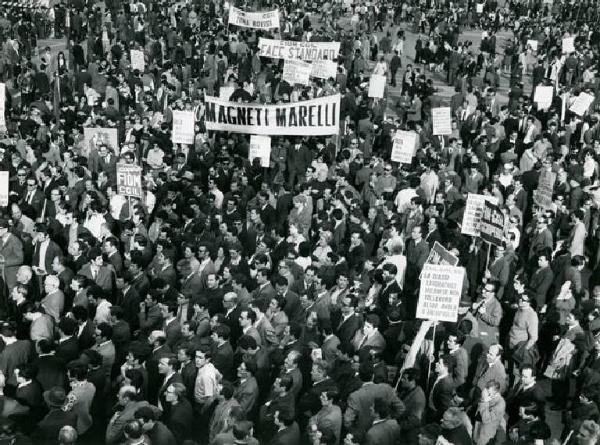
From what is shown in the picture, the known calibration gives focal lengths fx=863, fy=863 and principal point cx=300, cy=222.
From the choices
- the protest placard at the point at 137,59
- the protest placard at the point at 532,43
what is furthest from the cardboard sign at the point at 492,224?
the protest placard at the point at 532,43

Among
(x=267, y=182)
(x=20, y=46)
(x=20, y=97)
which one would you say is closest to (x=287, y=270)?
(x=267, y=182)

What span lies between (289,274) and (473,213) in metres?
3.16

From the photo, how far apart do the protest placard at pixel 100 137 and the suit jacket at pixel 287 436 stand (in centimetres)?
1017

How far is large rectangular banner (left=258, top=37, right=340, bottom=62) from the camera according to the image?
23016 millimetres

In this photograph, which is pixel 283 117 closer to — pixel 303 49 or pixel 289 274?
pixel 303 49

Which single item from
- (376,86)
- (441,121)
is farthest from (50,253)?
(376,86)

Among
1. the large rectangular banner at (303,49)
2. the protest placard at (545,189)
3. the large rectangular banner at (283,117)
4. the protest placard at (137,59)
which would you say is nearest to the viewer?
the protest placard at (545,189)

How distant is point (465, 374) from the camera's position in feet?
30.9

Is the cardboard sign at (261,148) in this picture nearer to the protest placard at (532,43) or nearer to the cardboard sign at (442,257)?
the cardboard sign at (442,257)

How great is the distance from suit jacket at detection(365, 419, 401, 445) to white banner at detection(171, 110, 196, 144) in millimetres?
10785

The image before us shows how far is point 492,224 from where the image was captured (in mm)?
12141

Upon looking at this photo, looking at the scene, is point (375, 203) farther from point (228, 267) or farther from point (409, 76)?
point (409, 76)

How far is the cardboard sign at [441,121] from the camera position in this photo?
18.0 meters

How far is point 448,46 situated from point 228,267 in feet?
72.1
